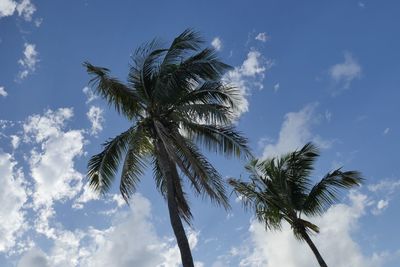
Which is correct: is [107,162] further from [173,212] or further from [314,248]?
[314,248]

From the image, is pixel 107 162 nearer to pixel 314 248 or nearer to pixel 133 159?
pixel 133 159

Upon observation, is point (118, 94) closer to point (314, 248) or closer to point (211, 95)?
point (211, 95)

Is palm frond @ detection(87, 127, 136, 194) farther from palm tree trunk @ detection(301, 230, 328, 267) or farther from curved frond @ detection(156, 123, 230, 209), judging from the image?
palm tree trunk @ detection(301, 230, 328, 267)

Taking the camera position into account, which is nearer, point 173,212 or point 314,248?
point 173,212

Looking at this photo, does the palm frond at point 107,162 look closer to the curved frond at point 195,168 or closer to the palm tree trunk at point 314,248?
the curved frond at point 195,168

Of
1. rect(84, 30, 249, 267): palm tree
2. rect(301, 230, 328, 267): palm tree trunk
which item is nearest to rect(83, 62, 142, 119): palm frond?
rect(84, 30, 249, 267): palm tree

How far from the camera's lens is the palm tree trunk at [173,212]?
1189 centimetres

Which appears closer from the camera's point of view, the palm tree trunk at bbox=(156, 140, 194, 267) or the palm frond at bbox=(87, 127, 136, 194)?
the palm tree trunk at bbox=(156, 140, 194, 267)

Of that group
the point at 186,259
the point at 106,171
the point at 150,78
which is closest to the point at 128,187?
the point at 106,171

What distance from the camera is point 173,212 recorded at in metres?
13.2

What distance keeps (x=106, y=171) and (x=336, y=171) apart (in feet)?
32.0

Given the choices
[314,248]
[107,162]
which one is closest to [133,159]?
[107,162]

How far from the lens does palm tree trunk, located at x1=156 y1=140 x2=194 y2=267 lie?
39.0 ft

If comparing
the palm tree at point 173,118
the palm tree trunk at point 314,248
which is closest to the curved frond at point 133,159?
the palm tree at point 173,118
